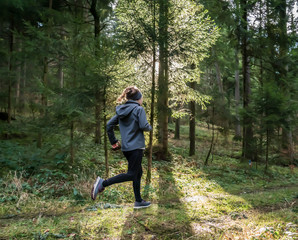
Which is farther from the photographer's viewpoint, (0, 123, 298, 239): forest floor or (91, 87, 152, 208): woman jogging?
(91, 87, 152, 208): woman jogging

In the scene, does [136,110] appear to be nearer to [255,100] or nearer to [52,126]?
[52,126]

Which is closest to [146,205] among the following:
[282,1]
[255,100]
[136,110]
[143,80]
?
[136,110]

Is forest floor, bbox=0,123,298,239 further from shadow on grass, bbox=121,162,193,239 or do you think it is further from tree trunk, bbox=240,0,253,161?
tree trunk, bbox=240,0,253,161

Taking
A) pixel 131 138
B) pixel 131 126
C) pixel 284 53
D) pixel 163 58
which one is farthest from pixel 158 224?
pixel 284 53

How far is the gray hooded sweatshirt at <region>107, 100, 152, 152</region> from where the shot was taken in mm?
4090

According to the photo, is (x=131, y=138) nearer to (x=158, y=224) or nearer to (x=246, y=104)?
(x=158, y=224)

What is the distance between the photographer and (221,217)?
4.23m

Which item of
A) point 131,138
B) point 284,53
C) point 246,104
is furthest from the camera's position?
point 284,53

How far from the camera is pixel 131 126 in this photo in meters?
4.16

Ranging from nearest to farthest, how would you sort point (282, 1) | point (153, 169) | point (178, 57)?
point (178, 57), point (153, 169), point (282, 1)

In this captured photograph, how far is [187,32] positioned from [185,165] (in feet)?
20.6

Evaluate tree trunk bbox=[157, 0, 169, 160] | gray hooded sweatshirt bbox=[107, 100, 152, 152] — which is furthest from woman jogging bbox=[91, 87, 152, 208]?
tree trunk bbox=[157, 0, 169, 160]

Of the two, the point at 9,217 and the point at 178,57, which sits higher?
the point at 178,57

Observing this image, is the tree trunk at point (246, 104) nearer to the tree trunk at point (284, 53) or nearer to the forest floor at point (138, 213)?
the tree trunk at point (284, 53)
